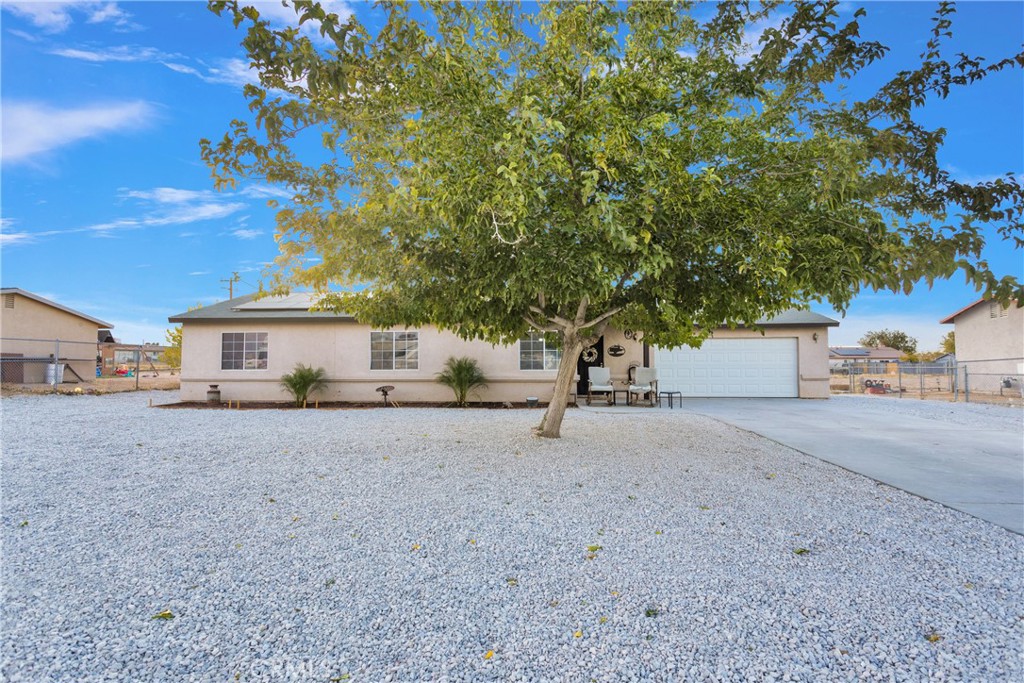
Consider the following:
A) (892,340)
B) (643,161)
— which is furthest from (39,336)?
(892,340)

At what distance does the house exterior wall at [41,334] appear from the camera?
20.1 meters

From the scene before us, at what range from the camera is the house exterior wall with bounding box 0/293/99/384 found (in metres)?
20.1

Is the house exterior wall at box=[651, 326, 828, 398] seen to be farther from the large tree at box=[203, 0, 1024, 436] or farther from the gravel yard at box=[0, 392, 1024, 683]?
the large tree at box=[203, 0, 1024, 436]

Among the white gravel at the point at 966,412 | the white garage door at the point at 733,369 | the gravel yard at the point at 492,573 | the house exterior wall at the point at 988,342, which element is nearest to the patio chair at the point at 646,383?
the white garage door at the point at 733,369

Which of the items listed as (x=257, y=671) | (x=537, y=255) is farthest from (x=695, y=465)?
(x=257, y=671)

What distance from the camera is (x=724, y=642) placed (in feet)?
8.55

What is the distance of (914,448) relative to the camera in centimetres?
785

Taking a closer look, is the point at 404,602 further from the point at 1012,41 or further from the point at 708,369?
the point at 708,369

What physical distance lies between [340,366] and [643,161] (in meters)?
11.9

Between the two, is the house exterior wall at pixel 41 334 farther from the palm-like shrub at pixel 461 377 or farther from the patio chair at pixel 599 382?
the patio chair at pixel 599 382

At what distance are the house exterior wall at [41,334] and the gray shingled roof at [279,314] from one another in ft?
23.6

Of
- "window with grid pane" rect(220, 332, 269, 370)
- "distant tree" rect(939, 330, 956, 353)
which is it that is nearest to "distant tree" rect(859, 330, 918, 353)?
"distant tree" rect(939, 330, 956, 353)

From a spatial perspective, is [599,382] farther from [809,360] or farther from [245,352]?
[245,352]

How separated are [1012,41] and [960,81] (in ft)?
2.57
